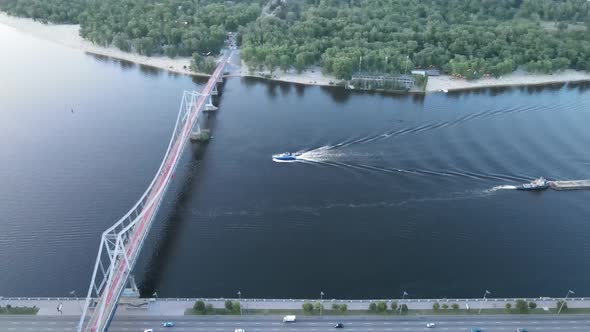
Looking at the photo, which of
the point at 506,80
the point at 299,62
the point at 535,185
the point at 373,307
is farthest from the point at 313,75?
the point at 373,307

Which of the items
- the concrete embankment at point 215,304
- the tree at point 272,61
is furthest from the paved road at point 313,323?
the tree at point 272,61

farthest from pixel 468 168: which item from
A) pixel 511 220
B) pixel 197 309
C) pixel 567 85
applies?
pixel 567 85

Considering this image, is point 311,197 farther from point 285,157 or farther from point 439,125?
point 439,125

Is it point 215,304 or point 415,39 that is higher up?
point 415,39

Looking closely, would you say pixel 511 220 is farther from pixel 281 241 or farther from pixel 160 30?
pixel 160 30

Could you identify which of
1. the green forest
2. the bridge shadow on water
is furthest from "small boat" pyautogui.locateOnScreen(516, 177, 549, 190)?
the bridge shadow on water

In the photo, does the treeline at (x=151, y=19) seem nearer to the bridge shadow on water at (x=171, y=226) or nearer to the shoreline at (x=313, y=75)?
the shoreline at (x=313, y=75)

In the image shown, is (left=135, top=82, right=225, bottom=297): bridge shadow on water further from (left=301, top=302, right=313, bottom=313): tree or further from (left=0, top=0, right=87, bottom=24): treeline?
(left=0, top=0, right=87, bottom=24): treeline
